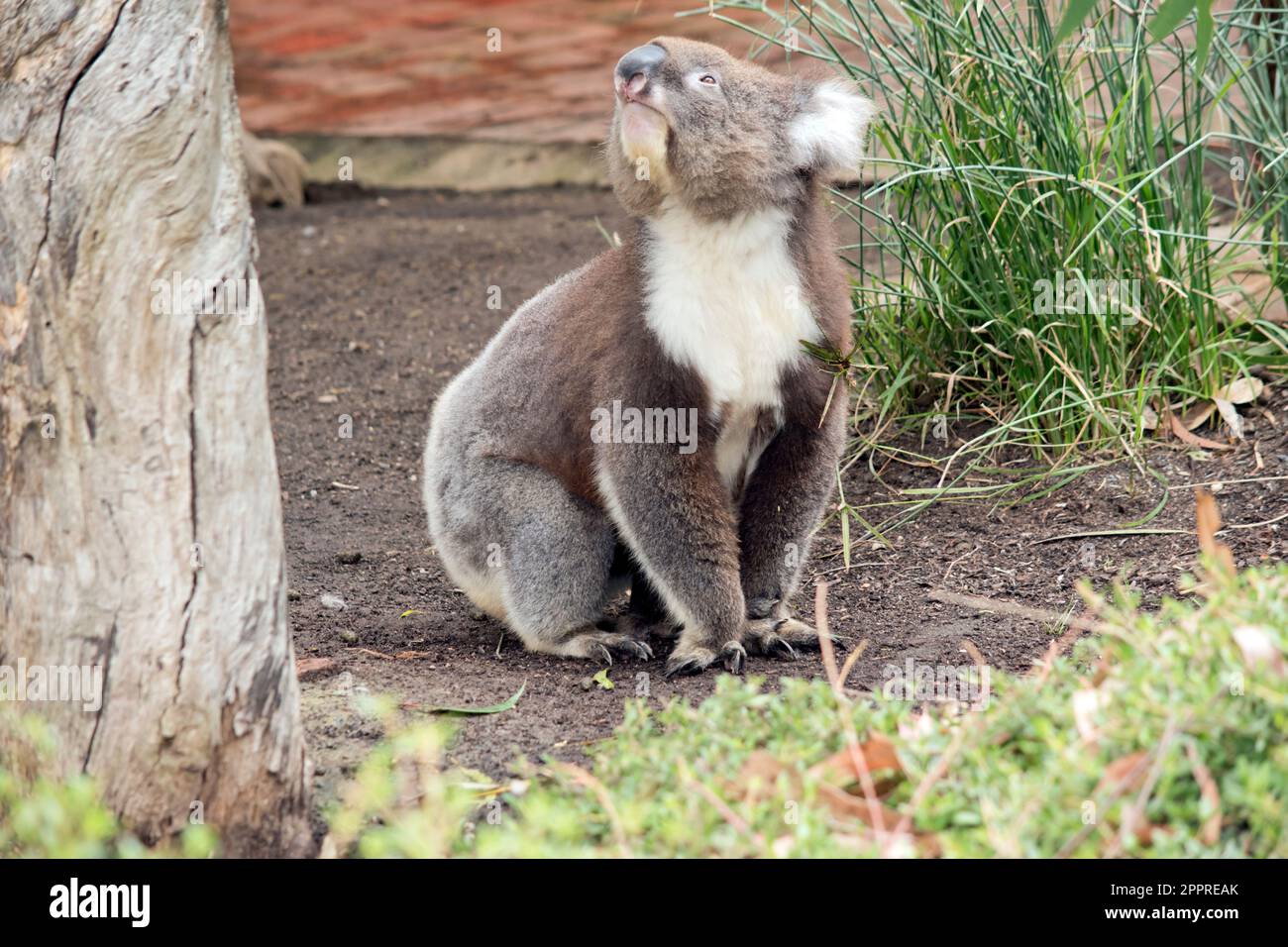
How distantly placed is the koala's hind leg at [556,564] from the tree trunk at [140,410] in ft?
4.59

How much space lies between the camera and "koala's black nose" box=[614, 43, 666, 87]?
343cm

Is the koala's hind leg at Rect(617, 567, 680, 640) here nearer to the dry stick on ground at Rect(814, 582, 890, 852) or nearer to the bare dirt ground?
the bare dirt ground

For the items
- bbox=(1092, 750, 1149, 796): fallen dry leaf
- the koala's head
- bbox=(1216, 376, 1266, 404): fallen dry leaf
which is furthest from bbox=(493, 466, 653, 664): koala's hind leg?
bbox=(1216, 376, 1266, 404): fallen dry leaf

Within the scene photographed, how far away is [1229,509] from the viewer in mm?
4340

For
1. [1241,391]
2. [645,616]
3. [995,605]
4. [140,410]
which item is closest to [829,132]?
[995,605]

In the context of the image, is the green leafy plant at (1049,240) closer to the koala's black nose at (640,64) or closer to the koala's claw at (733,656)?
the koala's claw at (733,656)

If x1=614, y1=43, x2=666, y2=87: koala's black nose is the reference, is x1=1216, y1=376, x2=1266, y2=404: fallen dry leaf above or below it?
below

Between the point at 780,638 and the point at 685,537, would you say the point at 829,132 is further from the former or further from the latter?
the point at 780,638

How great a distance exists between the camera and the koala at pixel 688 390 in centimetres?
352

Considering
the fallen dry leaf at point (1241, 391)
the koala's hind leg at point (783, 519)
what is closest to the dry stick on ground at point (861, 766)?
the koala's hind leg at point (783, 519)

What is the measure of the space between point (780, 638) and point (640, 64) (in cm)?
159

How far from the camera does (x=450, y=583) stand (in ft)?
16.0

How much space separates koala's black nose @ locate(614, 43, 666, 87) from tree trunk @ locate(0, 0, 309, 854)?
1.16m

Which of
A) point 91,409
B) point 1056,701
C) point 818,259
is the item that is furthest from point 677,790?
point 818,259
